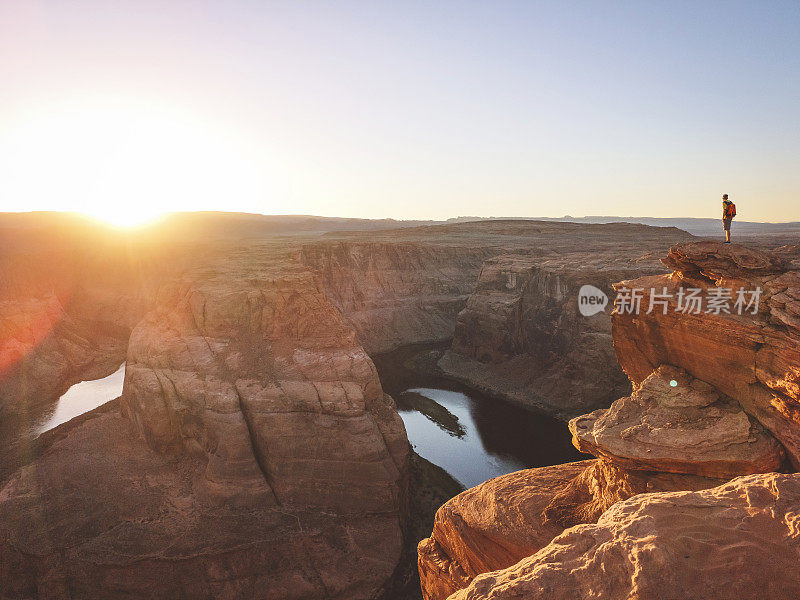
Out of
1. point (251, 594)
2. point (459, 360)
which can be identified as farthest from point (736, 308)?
point (459, 360)

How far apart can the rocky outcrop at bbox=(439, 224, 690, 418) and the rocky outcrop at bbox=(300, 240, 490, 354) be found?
7.88 metres

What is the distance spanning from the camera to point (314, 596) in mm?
16250

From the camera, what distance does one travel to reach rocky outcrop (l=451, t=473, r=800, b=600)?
456 centimetres

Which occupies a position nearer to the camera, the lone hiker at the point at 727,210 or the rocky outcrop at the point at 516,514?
the rocky outcrop at the point at 516,514

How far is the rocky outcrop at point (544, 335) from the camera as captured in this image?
33.2 meters

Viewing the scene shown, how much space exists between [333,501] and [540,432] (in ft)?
55.8

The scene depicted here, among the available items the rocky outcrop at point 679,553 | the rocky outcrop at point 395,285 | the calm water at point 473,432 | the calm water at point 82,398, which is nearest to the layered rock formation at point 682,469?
the rocky outcrop at point 679,553

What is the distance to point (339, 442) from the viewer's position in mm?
19109

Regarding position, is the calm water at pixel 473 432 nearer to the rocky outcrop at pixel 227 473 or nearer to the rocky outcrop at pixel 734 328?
the rocky outcrop at pixel 227 473

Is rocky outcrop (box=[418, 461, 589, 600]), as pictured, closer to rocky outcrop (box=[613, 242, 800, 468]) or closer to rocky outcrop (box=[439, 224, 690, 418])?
rocky outcrop (box=[613, 242, 800, 468])

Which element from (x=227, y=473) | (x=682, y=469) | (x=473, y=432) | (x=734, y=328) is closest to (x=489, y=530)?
(x=682, y=469)

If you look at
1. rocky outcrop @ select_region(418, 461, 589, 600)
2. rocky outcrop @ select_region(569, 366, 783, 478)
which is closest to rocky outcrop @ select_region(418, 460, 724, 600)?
rocky outcrop @ select_region(418, 461, 589, 600)

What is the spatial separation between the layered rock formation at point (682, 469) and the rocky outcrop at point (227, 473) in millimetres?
6707

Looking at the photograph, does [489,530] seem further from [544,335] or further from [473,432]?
[544,335]
